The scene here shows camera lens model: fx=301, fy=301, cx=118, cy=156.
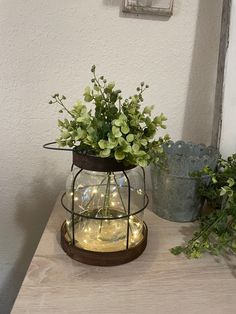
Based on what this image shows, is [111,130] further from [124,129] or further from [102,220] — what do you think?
[102,220]

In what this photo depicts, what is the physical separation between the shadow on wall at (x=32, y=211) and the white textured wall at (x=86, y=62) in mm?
33

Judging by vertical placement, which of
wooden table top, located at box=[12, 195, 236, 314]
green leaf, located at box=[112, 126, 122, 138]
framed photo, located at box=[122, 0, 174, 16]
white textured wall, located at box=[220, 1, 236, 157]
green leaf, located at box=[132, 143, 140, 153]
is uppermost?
framed photo, located at box=[122, 0, 174, 16]

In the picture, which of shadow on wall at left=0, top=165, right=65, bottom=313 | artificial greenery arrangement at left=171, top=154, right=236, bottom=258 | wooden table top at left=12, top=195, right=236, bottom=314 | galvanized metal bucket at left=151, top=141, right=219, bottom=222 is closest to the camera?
wooden table top at left=12, top=195, right=236, bottom=314

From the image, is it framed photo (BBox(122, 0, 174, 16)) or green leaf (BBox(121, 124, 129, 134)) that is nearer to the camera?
green leaf (BBox(121, 124, 129, 134))

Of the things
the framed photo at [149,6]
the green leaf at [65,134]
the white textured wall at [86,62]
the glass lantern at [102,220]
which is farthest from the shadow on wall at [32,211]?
the framed photo at [149,6]

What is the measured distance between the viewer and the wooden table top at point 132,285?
0.49 meters

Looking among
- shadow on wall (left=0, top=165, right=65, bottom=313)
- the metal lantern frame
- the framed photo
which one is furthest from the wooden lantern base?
the framed photo

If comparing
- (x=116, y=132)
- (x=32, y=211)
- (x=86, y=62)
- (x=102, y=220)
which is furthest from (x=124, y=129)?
(x=32, y=211)

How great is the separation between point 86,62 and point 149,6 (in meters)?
0.22

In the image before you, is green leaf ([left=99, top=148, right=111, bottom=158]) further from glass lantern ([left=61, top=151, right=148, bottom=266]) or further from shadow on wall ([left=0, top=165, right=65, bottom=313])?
shadow on wall ([left=0, top=165, right=65, bottom=313])

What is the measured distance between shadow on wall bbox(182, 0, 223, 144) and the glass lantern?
11.4 inches

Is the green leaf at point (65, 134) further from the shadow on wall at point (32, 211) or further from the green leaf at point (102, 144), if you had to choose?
the shadow on wall at point (32, 211)

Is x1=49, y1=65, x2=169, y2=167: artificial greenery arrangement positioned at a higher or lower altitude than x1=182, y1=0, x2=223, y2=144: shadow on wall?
lower

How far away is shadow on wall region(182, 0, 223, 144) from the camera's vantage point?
31.4 inches
